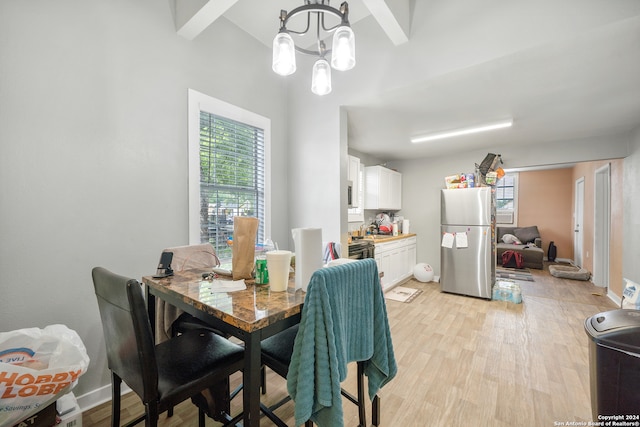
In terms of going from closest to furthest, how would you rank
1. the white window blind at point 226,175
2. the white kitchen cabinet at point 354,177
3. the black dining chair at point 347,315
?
the black dining chair at point 347,315 < the white window blind at point 226,175 < the white kitchen cabinet at point 354,177

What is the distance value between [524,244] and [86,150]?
8.40m

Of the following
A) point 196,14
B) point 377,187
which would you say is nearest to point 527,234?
point 377,187

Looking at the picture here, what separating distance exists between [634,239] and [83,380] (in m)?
5.78

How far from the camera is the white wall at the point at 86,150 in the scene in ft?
4.67

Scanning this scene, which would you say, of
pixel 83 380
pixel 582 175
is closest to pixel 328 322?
pixel 83 380

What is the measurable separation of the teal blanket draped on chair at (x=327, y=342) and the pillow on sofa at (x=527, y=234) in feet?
24.6

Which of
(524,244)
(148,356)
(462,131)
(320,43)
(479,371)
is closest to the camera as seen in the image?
(148,356)

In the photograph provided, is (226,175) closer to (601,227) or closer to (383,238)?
(383,238)

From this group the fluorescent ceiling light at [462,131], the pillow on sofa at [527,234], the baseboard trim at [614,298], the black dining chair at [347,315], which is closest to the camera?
the black dining chair at [347,315]

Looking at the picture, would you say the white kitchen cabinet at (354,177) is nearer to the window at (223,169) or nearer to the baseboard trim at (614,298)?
the window at (223,169)

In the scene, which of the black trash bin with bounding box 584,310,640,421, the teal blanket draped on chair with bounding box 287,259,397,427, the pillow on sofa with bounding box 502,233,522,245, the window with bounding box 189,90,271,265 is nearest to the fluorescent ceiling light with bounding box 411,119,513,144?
the window with bounding box 189,90,271,265

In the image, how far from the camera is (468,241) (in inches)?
155

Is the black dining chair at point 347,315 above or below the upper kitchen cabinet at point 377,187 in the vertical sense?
below

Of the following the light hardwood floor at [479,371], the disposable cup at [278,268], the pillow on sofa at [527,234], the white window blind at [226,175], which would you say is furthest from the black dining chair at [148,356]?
Result: the pillow on sofa at [527,234]
